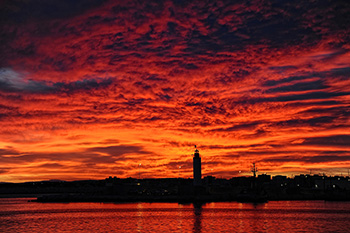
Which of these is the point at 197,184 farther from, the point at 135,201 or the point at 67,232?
the point at 67,232

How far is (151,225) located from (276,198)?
120m

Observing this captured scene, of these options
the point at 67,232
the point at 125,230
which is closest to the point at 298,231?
the point at 125,230

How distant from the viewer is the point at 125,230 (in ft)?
241

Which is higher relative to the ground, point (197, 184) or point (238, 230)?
point (197, 184)

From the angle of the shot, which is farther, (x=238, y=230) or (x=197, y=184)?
(x=197, y=184)

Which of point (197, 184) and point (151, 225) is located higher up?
point (197, 184)

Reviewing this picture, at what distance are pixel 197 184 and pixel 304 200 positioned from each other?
53730 mm

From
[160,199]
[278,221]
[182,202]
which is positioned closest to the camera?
[278,221]

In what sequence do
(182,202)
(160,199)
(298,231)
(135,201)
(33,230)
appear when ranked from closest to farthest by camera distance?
(298,231), (33,230), (182,202), (160,199), (135,201)

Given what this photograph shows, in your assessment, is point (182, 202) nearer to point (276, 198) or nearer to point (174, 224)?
point (276, 198)

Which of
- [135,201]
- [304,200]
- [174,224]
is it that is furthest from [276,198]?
[174,224]

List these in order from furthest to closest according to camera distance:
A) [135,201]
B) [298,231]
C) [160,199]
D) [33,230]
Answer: [135,201]
[160,199]
[33,230]
[298,231]

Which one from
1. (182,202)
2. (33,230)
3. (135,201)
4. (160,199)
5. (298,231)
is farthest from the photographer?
(135,201)

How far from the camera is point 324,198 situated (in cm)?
18875
